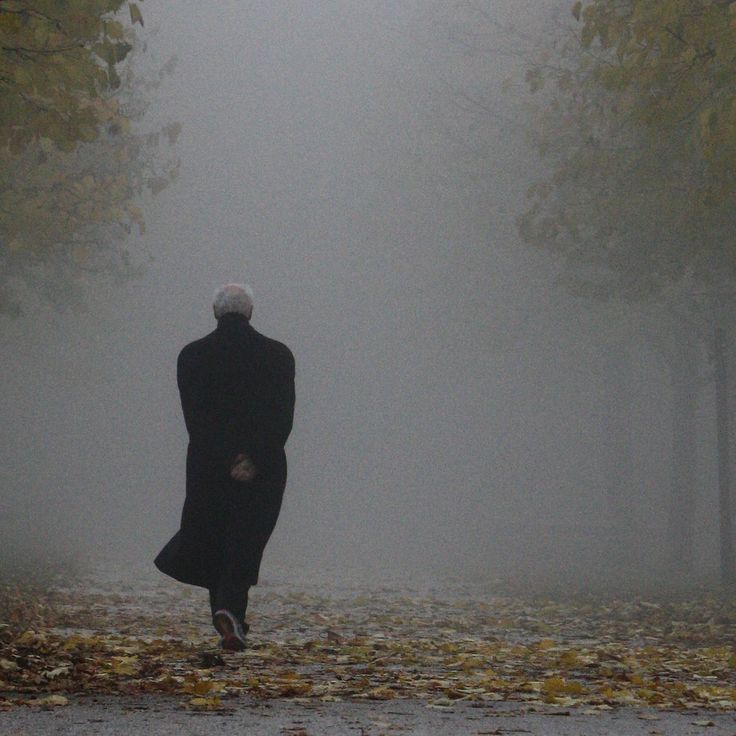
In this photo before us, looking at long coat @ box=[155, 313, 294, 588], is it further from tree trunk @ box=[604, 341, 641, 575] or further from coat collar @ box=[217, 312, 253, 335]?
tree trunk @ box=[604, 341, 641, 575]

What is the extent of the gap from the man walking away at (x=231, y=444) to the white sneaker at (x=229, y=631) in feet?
0.66

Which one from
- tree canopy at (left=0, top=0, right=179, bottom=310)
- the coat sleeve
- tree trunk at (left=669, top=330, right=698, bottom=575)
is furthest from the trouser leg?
tree trunk at (left=669, top=330, right=698, bottom=575)

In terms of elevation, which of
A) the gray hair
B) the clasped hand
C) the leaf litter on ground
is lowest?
the leaf litter on ground

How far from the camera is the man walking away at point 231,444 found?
8172mm

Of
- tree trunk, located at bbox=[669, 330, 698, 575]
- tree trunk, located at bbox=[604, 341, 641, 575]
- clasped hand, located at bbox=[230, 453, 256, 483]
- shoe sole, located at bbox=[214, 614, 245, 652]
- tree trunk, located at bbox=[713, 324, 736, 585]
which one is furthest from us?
tree trunk, located at bbox=[604, 341, 641, 575]

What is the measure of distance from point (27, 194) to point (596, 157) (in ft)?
20.8

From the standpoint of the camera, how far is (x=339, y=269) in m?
75.7

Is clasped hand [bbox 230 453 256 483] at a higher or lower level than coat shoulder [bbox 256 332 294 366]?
lower

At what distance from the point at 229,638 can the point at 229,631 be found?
4 centimetres

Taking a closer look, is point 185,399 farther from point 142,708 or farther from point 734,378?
point 734,378

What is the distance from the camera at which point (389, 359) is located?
229ft

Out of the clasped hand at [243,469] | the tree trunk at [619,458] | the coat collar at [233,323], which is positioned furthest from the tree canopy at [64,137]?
the tree trunk at [619,458]

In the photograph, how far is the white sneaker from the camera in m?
7.79

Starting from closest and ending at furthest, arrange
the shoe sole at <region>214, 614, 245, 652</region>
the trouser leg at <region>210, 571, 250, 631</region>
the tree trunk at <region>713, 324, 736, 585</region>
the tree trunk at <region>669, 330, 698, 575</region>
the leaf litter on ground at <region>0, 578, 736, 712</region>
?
1. the leaf litter on ground at <region>0, 578, 736, 712</region>
2. the shoe sole at <region>214, 614, 245, 652</region>
3. the trouser leg at <region>210, 571, 250, 631</region>
4. the tree trunk at <region>713, 324, 736, 585</region>
5. the tree trunk at <region>669, 330, 698, 575</region>
